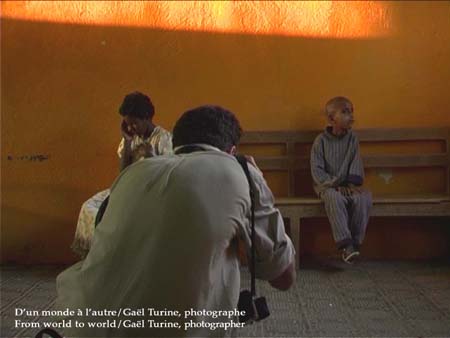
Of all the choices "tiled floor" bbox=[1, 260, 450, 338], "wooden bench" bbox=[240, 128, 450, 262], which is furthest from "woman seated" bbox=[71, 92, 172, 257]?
"wooden bench" bbox=[240, 128, 450, 262]

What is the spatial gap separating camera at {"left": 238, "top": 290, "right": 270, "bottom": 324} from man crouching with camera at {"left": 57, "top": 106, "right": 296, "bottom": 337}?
0.44 feet

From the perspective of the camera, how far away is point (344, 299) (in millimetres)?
3895

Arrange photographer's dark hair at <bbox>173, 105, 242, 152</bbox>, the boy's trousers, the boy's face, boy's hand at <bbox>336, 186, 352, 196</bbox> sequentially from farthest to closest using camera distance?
1. the boy's face
2. boy's hand at <bbox>336, 186, 352, 196</bbox>
3. the boy's trousers
4. photographer's dark hair at <bbox>173, 105, 242, 152</bbox>

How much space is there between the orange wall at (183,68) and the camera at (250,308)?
3476 mm

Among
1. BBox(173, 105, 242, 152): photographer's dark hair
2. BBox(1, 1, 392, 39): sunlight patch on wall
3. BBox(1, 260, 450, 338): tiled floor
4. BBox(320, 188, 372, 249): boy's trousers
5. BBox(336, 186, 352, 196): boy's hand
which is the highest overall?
BBox(1, 1, 392, 39): sunlight patch on wall

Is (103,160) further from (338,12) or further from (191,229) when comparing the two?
(191,229)

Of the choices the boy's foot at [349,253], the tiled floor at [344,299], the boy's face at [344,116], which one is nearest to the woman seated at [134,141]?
the tiled floor at [344,299]

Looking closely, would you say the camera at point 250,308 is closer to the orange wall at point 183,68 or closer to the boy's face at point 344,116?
the boy's face at point 344,116

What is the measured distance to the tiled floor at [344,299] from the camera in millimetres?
3303

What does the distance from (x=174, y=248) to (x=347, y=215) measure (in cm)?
330

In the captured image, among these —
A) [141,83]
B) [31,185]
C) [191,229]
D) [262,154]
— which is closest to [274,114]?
[262,154]

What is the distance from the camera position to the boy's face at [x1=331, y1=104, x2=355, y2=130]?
4793 millimetres

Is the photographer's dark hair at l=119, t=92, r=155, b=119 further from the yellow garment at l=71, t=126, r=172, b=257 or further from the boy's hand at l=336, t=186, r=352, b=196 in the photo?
the boy's hand at l=336, t=186, r=352, b=196

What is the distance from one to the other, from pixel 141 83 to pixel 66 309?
3.70 meters
